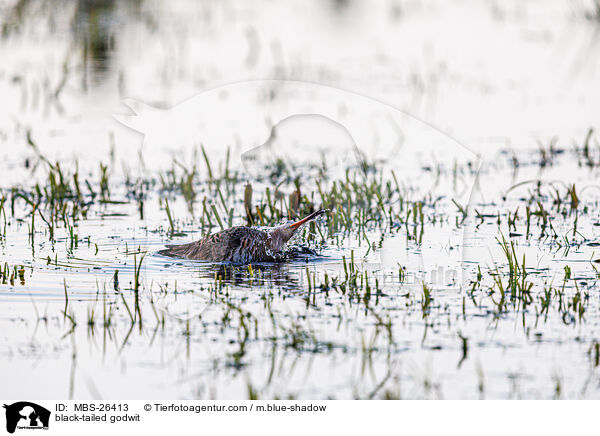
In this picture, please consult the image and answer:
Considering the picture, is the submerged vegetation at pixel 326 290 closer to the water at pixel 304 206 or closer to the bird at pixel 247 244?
the water at pixel 304 206

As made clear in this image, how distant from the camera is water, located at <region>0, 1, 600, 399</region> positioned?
495 cm

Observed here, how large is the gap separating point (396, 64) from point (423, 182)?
19.3ft

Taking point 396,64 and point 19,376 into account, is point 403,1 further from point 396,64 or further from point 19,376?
point 19,376

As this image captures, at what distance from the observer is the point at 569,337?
17.2 feet

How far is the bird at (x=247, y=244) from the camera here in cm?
706

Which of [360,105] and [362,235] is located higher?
[360,105]

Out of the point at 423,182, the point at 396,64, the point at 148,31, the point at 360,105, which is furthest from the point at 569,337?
the point at 148,31
